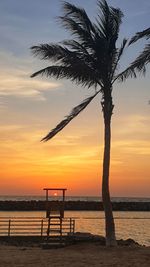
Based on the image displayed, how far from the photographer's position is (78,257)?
2052 cm

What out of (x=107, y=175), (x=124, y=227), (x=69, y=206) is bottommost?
(x=124, y=227)

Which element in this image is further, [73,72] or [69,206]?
[69,206]

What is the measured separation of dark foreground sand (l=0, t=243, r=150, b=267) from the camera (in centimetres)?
1875

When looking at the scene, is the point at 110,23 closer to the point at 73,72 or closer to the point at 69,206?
the point at 73,72

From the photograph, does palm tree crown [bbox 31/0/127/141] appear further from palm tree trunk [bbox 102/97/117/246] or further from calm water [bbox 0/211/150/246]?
calm water [bbox 0/211/150/246]

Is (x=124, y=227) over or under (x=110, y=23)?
under

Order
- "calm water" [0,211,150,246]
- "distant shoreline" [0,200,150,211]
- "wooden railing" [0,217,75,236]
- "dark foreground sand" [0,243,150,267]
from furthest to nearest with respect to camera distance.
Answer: "distant shoreline" [0,200,150,211] → "calm water" [0,211,150,246] → "wooden railing" [0,217,75,236] → "dark foreground sand" [0,243,150,267]

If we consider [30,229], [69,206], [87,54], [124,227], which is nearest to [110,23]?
[87,54]

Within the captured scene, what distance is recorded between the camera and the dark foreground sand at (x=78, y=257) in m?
18.8

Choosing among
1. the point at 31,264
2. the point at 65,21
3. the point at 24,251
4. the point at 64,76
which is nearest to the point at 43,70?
the point at 64,76

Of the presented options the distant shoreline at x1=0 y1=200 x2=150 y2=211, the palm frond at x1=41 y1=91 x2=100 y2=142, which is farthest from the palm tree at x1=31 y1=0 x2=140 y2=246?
the distant shoreline at x1=0 y1=200 x2=150 y2=211

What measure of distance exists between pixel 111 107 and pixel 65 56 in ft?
11.1

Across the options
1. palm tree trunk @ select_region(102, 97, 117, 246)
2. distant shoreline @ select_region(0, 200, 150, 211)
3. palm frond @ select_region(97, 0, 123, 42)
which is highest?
palm frond @ select_region(97, 0, 123, 42)

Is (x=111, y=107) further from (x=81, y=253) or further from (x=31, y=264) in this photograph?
(x=31, y=264)
